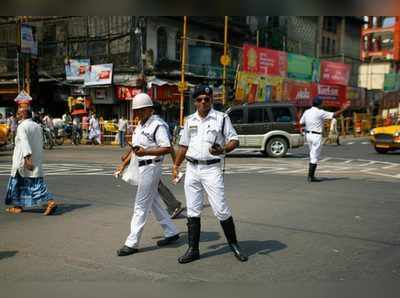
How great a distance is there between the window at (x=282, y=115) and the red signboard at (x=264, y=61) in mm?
12816

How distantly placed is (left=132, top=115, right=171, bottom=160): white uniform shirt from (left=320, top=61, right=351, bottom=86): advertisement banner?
37.3 metres

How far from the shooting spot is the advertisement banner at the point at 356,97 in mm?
44438

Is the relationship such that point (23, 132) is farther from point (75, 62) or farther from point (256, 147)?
point (75, 62)

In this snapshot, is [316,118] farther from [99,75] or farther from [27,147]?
[99,75]

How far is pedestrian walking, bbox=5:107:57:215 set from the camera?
7.54m

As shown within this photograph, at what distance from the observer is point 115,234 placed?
6.39 metres

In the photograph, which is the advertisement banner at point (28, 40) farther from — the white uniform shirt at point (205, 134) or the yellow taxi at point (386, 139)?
the white uniform shirt at point (205, 134)

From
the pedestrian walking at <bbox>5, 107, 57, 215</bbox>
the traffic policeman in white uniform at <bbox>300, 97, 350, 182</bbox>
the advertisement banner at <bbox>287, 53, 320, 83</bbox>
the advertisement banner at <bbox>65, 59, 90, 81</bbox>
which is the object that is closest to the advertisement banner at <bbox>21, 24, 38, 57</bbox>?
the advertisement banner at <bbox>65, 59, 90, 81</bbox>

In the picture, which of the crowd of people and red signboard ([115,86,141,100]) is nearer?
the crowd of people

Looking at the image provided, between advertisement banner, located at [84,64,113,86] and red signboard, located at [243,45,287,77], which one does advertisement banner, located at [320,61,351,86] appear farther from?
advertisement banner, located at [84,64,113,86]

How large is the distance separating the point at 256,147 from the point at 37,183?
483 inches

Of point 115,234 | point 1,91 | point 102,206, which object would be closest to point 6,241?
point 115,234

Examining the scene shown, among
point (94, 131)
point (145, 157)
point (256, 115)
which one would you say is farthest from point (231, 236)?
point (94, 131)

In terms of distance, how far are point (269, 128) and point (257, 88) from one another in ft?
45.0
